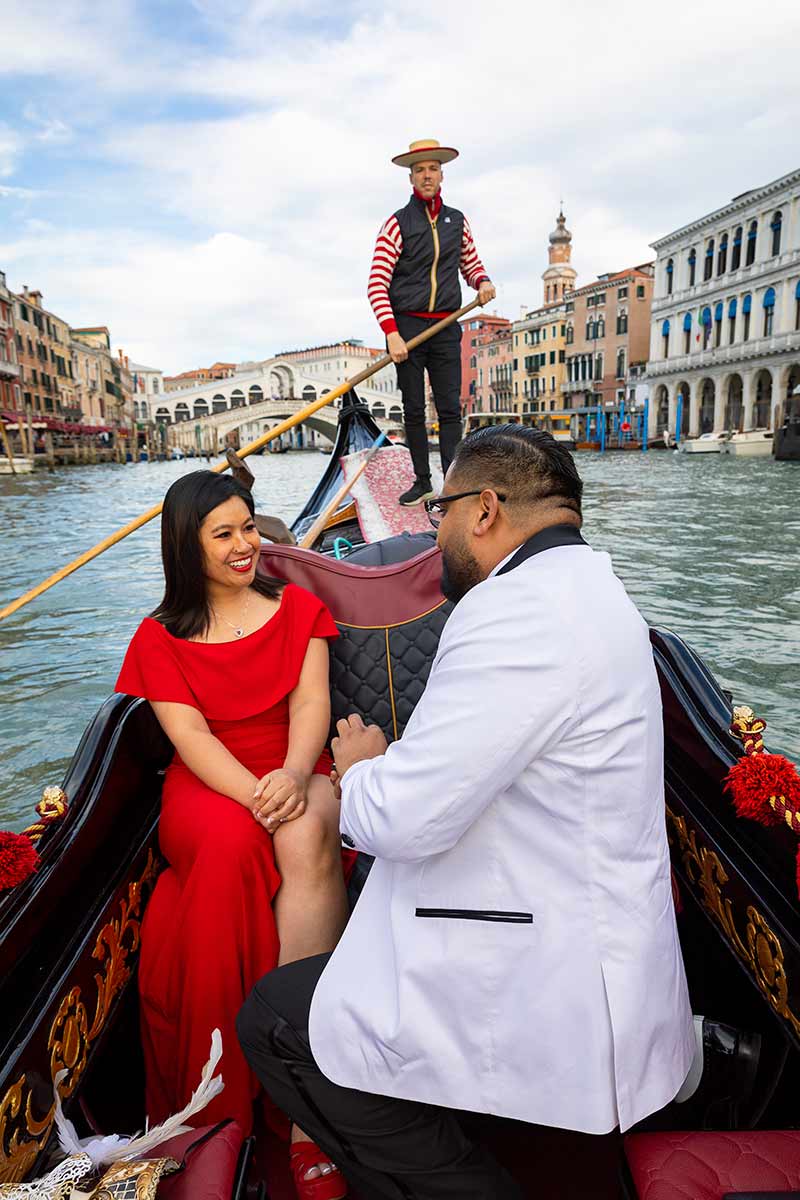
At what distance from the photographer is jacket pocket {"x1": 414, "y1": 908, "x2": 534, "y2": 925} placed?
0.67 m

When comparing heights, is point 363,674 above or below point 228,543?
below

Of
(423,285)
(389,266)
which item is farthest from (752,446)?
(389,266)

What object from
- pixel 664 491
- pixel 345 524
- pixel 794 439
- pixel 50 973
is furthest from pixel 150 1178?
pixel 794 439

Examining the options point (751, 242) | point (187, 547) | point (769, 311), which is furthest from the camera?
point (751, 242)

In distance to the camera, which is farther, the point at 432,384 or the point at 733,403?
the point at 733,403

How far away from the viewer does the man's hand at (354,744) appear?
968 millimetres

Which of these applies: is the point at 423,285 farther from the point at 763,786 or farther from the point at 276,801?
the point at 763,786

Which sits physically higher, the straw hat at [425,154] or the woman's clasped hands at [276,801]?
the straw hat at [425,154]

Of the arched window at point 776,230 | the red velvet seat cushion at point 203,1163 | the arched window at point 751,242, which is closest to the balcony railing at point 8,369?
the arched window at point 751,242

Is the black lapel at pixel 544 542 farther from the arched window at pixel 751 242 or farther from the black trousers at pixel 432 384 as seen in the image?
the arched window at pixel 751 242

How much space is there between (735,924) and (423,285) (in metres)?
2.42

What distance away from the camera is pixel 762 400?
2316cm

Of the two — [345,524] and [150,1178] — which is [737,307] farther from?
[150,1178]

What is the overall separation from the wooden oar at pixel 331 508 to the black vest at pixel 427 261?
26.3 inches
